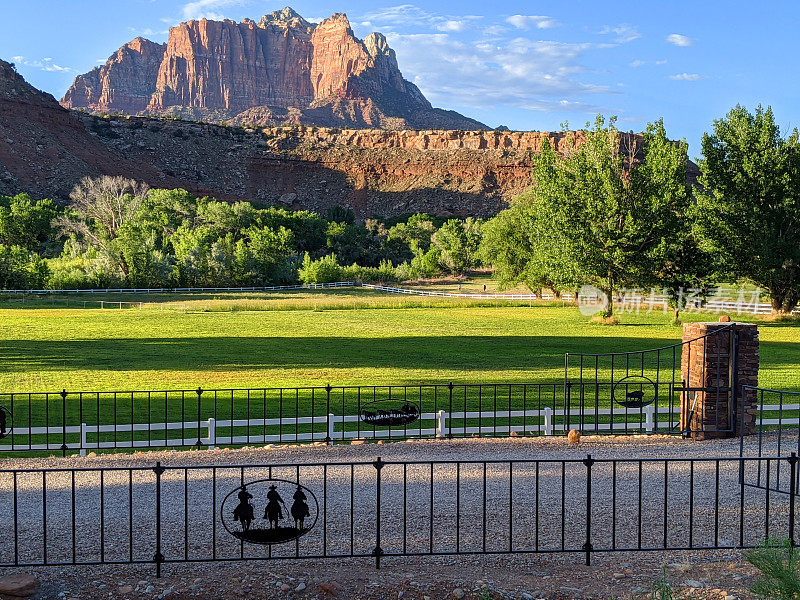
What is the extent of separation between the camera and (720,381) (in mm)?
12516

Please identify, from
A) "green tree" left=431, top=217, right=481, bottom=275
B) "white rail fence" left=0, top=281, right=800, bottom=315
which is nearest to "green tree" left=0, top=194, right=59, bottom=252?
"white rail fence" left=0, top=281, right=800, bottom=315

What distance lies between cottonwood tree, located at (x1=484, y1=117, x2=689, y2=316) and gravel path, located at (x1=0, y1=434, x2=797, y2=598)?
26943mm

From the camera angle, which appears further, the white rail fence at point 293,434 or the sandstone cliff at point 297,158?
the sandstone cliff at point 297,158

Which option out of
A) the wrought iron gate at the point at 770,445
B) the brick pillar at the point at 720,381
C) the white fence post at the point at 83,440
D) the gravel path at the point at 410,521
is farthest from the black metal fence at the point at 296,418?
the wrought iron gate at the point at 770,445

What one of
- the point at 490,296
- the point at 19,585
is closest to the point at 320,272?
the point at 490,296

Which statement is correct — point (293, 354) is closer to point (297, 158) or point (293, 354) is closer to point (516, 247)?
point (516, 247)

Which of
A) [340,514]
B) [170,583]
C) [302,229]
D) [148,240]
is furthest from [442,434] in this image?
[302,229]

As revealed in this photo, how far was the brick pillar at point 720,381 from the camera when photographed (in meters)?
12.4

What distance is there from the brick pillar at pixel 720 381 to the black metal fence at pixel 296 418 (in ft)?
1.81

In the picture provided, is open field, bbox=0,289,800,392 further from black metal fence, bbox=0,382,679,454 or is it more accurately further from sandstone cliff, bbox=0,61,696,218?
sandstone cliff, bbox=0,61,696,218

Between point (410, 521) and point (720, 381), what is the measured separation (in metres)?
6.92

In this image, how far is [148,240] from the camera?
69688mm

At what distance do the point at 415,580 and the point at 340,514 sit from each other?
2.15 meters

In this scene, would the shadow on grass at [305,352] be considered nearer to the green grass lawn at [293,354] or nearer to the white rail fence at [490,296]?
the green grass lawn at [293,354]
